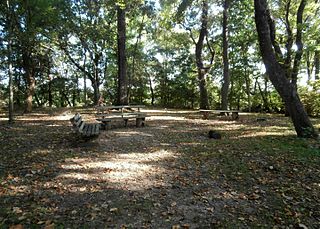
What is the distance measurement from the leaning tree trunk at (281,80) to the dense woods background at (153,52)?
2.22 m

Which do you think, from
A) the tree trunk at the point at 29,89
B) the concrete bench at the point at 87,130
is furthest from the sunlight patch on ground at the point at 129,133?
the tree trunk at the point at 29,89

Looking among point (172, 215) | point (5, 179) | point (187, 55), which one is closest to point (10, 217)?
point (5, 179)

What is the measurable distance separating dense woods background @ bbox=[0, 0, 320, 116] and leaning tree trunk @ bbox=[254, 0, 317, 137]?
2.22 meters

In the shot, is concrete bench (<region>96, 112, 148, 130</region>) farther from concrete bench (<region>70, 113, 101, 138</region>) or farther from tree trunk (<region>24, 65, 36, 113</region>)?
tree trunk (<region>24, 65, 36, 113</region>)

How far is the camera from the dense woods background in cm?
1430

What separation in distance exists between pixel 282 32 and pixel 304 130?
14.2m

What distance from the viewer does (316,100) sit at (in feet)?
50.7

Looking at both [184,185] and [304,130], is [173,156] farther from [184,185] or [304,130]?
[304,130]

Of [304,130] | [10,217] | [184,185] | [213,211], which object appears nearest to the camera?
[10,217]

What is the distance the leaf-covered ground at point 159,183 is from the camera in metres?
3.70

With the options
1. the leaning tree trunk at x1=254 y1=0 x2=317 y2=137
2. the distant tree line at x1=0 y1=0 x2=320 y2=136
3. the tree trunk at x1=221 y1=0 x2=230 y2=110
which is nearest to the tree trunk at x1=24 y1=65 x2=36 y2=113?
the distant tree line at x1=0 y1=0 x2=320 y2=136

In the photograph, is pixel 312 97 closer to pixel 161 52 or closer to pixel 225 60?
pixel 225 60

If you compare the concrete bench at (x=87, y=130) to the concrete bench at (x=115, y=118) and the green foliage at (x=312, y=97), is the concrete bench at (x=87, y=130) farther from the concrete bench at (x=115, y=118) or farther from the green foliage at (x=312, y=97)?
the green foliage at (x=312, y=97)

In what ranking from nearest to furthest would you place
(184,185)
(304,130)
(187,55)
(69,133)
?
(184,185) < (304,130) < (69,133) < (187,55)
